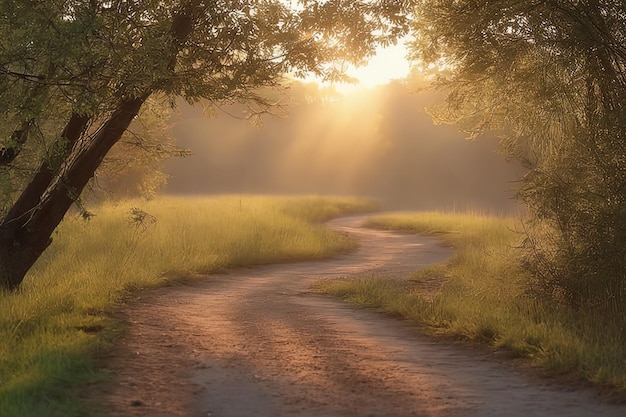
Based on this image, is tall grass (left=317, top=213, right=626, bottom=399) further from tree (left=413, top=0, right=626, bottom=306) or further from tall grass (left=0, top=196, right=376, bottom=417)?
tall grass (left=0, top=196, right=376, bottom=417)

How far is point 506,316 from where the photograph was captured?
28.2 feet

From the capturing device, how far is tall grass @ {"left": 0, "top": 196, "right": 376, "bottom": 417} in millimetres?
5914

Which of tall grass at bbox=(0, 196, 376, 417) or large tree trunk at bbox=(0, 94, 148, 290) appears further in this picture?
large tree trunk at bbox=(0, 94, 148, 290)

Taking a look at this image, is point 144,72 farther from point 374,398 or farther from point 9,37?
point 374,398

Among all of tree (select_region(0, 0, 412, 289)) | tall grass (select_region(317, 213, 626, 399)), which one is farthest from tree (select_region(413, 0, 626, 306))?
tree (select_region(0, 0, 412, 289))

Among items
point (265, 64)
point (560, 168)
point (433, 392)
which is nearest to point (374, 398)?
point (433, 392)

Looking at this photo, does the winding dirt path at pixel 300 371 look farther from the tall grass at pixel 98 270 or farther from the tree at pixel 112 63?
the tree at pixel 112 63

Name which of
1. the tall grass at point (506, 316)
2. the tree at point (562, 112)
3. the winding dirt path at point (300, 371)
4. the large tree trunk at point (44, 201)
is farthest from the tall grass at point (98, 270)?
the tree at point (562, 112)

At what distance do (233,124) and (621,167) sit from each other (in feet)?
235

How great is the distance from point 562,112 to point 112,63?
6428 millimetres

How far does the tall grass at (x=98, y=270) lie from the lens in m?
5.91

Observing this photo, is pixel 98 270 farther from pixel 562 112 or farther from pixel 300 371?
pixel 562 112

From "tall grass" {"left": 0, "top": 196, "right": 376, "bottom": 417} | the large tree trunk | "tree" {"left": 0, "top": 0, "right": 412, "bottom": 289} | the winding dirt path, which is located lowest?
the winding dirt path

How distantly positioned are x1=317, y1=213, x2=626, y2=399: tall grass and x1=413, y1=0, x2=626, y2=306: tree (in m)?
0.66
